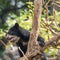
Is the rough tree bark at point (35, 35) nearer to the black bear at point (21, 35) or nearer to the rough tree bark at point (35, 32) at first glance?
the rough tree bark at point (35, 32)

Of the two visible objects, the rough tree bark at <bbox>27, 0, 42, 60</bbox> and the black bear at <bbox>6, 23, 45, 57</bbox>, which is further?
the black bear at <bbox>6, 23, 45, 57</bbox>

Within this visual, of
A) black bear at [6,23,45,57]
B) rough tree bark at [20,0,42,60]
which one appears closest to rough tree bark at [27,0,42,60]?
rough tree bark at [20,0,42,60]

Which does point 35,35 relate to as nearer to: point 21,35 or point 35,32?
point 35,32

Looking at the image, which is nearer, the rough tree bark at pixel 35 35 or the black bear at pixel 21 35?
the rough tree bark at pixel 35 35

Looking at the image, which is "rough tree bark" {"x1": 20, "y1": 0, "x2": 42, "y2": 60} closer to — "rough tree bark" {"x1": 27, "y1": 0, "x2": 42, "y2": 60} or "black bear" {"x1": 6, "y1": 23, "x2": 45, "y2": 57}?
"rough tree bark" {"x1": 27, "y1": 0, "x2": 42, "y2": 60}

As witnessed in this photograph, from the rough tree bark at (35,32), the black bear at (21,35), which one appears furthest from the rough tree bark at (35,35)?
the black bear at (21,35)

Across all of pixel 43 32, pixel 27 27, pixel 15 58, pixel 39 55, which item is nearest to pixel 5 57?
pixel 15 58

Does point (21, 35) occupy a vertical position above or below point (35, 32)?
below

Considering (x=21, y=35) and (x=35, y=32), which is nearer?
(x=35, y=32)

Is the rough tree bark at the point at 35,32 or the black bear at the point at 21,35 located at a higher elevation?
the rough tree bark at the point at 35,32

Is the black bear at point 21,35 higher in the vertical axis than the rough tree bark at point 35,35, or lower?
lower

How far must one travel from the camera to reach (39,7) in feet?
11.8

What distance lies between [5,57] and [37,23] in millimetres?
2219

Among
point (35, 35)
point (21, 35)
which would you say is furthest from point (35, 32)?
point (21, 35)
